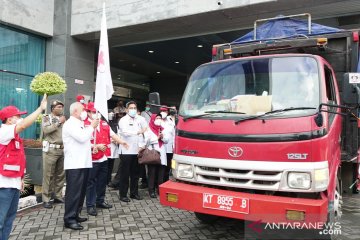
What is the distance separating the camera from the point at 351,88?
430cm

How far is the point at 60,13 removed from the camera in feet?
40.1

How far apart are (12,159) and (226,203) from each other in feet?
8.00

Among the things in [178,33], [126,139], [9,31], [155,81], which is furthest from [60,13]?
[155,81]

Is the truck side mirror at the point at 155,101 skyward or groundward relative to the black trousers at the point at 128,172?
skyward

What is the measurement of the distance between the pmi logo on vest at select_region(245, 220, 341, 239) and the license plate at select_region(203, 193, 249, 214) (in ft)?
0.69

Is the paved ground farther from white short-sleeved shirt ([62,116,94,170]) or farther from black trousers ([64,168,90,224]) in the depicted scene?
white short-sleeved shirt ([62,116,94,170])

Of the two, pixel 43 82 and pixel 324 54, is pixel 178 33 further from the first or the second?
pixel 324 54

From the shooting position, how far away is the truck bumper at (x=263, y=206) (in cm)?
340

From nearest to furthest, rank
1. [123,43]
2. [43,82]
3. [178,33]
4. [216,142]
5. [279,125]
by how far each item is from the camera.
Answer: [279,125]
[216,142]
[43,82]
[178,33]
[123,43]

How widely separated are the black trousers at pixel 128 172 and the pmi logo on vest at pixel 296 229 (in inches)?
131

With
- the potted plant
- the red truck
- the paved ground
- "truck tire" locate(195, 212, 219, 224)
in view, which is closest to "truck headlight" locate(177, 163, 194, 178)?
the red truck

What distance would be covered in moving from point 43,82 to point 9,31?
4701mm

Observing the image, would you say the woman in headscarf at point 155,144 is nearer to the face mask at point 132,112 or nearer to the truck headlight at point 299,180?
the face mask at point 132,112

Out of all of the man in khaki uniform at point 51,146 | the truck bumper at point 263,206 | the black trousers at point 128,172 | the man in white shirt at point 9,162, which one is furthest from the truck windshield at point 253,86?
the man in khaki uniform at point 51,146
